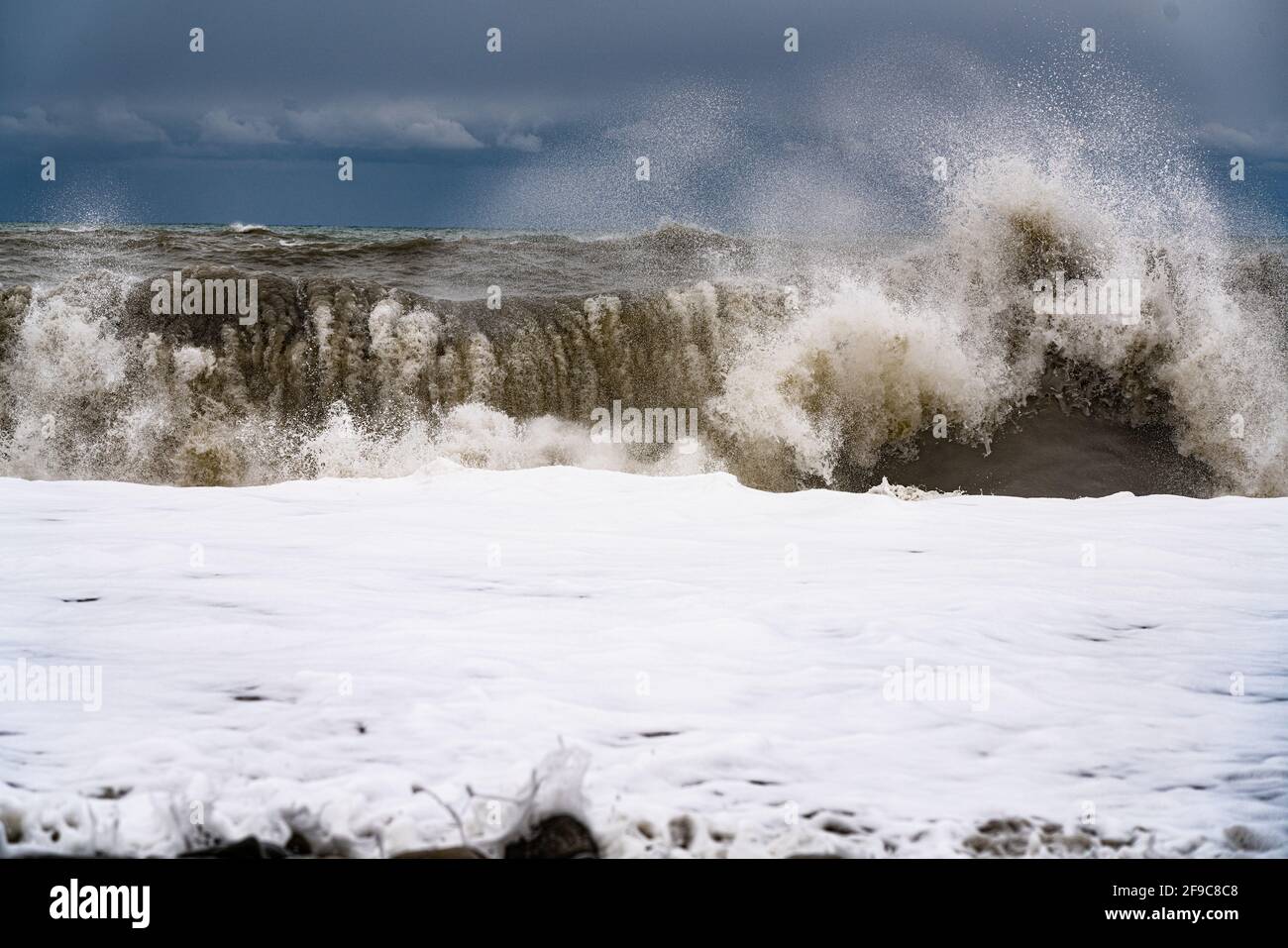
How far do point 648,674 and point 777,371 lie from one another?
14.2ft

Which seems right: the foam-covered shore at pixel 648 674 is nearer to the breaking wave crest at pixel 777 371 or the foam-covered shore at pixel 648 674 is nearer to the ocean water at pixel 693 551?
the ocean water at pixel 693 551

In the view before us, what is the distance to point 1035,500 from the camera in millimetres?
4285

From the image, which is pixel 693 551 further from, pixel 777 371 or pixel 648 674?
pixel 777 371

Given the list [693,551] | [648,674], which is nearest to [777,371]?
[693,551]

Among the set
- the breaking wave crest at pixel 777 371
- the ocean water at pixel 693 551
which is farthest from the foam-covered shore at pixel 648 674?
the breaking wave crest at pixel 777 371

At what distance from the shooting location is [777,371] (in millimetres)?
6492

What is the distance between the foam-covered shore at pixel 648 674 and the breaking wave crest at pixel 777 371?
2467 millimetres

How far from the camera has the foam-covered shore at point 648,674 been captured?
Answer: 5.80ft

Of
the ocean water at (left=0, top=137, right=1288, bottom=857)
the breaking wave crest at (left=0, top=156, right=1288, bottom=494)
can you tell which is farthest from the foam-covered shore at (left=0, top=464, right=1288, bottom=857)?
the breaking wave crest at (left=0, top=156, right=1288, bottom=494)

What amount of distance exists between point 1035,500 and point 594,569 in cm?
196

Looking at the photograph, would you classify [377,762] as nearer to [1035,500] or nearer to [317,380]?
[1035,500]

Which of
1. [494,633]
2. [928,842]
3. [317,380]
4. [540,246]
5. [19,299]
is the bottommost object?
[928,842]

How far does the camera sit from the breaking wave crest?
246 inches
